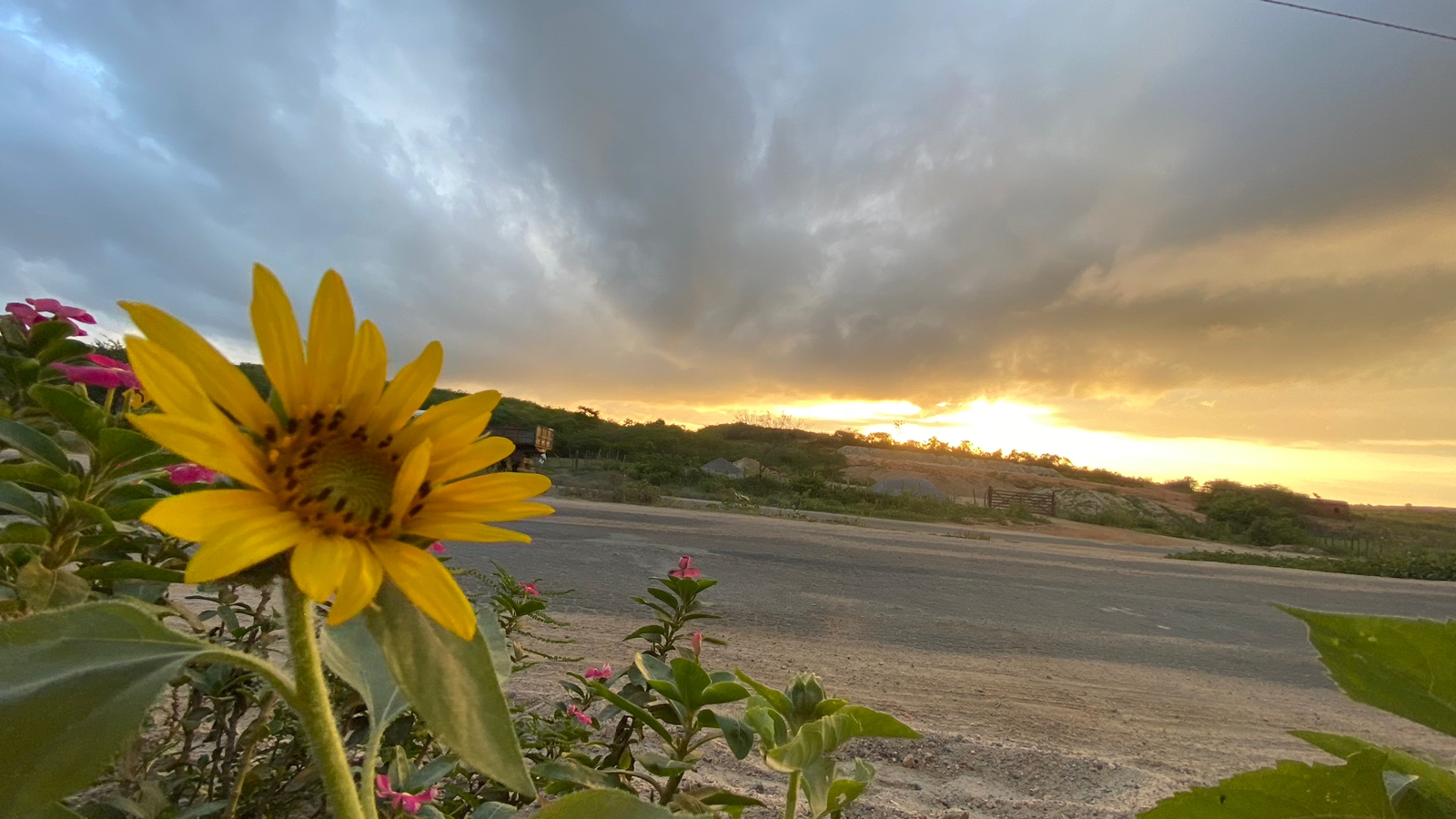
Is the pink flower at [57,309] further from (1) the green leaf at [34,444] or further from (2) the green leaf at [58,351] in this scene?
(1) the green leaf at [34,444]

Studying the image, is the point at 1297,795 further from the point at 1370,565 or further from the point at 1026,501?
the point at 1026,501

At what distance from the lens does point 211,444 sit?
0.49m

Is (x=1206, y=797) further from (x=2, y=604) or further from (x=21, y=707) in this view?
(x=2, y=604)

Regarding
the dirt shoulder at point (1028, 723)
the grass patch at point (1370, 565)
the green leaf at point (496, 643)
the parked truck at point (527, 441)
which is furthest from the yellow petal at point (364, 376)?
the parked truck at point (527, 441)

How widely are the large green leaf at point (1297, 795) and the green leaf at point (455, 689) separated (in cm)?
46

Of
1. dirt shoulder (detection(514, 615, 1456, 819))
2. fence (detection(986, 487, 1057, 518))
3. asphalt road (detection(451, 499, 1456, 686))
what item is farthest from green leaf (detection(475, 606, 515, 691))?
fence (detection(986, 487, 1057, 518))

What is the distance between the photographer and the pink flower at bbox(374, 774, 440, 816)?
1.00 meters

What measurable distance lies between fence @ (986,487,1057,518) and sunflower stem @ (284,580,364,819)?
3195 cm

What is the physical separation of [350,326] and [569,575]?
7210 mm

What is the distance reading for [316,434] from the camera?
0.59 m

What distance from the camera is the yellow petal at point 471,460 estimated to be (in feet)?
1.93

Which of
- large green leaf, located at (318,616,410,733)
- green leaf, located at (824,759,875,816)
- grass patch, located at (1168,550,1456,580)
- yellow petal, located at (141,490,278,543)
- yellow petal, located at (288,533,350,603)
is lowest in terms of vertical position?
grass patch, located at (1168,550,1456,580)

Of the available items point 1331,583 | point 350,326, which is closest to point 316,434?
point 350,326

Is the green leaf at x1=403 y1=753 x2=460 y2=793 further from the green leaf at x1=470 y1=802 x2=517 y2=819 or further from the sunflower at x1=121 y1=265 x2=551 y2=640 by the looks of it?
the sunflower at x1=121 y1=265 x2=551 y2=640
